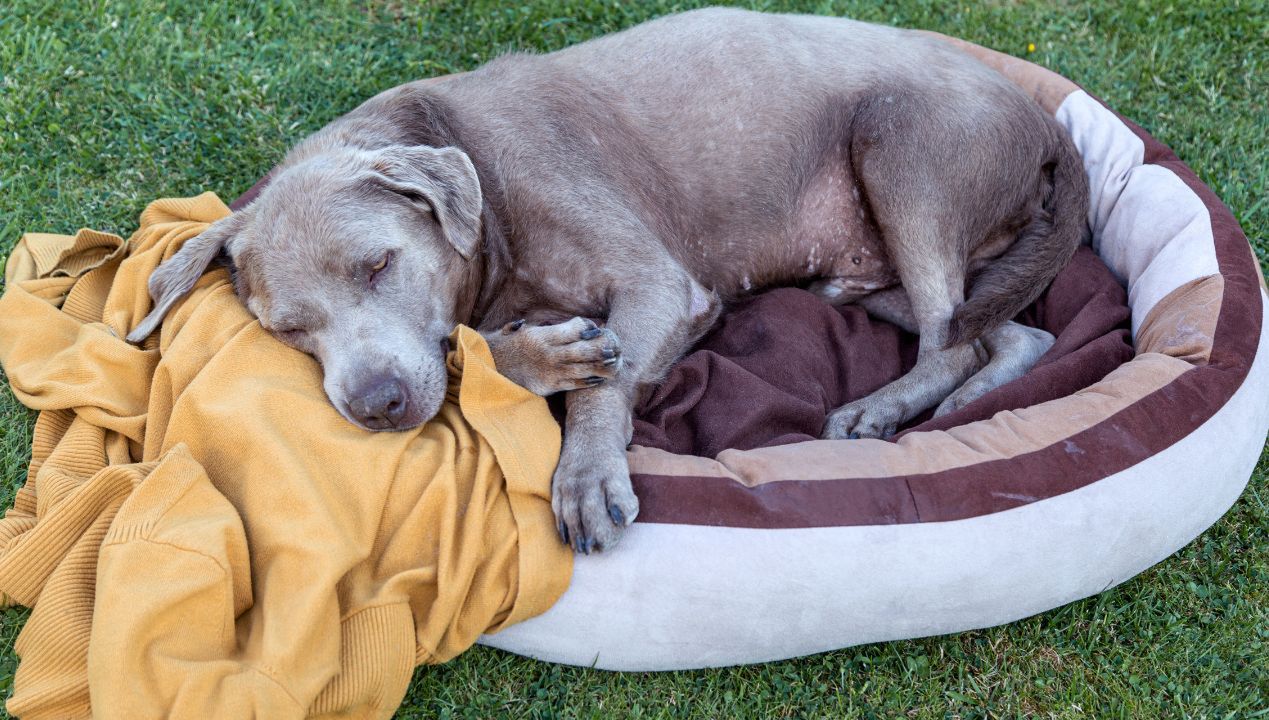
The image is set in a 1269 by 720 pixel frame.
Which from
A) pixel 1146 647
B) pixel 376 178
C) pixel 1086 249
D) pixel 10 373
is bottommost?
pixel 1146 647

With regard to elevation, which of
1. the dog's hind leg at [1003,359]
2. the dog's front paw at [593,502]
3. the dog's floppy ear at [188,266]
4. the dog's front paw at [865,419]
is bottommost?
the dog's front paw at [865,419]

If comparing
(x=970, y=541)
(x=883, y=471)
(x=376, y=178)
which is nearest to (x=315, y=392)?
(x=376, y=178)

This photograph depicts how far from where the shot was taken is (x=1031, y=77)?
4719 mm

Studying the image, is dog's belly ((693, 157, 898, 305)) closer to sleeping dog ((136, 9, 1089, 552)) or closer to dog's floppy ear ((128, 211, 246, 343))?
sleeping dog ((136, 9, 1089, 552))

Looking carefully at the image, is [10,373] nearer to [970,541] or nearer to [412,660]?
[412,660]

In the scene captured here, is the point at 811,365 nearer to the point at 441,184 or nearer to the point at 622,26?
the point at 441,184

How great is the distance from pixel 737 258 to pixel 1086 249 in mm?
1506

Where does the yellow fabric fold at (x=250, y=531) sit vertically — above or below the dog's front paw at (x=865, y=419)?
above

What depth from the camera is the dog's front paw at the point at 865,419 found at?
146 inches

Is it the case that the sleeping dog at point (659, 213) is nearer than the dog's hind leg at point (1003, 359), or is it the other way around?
the sleeping dog at point (659, 213)

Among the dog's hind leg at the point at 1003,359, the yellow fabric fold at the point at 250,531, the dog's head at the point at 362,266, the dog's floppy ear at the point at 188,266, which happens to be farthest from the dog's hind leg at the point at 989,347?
the dog's floppy ear at the point at 188,266

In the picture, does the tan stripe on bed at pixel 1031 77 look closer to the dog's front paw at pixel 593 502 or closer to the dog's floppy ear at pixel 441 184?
the dog's floppy ear at pixel 441 184

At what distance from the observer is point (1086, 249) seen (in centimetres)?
433

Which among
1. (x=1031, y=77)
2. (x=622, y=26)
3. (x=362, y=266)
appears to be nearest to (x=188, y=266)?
(x=362, y=266)
